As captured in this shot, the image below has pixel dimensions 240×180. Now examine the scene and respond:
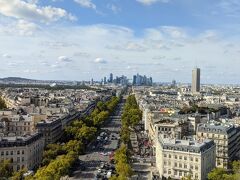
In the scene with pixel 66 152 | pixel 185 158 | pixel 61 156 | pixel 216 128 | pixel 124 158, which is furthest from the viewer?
pixel 216 128

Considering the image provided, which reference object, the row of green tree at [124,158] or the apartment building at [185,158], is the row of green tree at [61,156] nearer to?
the row of green tree at [124,158]

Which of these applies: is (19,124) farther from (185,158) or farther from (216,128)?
(216,128)

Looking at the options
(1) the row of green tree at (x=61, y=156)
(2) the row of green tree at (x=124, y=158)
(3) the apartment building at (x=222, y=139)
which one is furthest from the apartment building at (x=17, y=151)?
(3) the apartment building at (x=222, y=139)

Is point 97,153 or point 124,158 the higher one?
point 124,158

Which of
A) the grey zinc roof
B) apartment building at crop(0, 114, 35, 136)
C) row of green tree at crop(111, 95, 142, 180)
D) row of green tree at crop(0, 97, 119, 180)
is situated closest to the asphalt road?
row of green tree at crop(0, 97, 119, 180)

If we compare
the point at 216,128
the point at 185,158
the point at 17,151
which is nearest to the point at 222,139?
the point at 216,128

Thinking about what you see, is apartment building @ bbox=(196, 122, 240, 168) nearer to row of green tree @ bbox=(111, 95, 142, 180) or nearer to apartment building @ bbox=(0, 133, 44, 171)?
row of green tree @ bbox=(111, 95, 142, 180)
